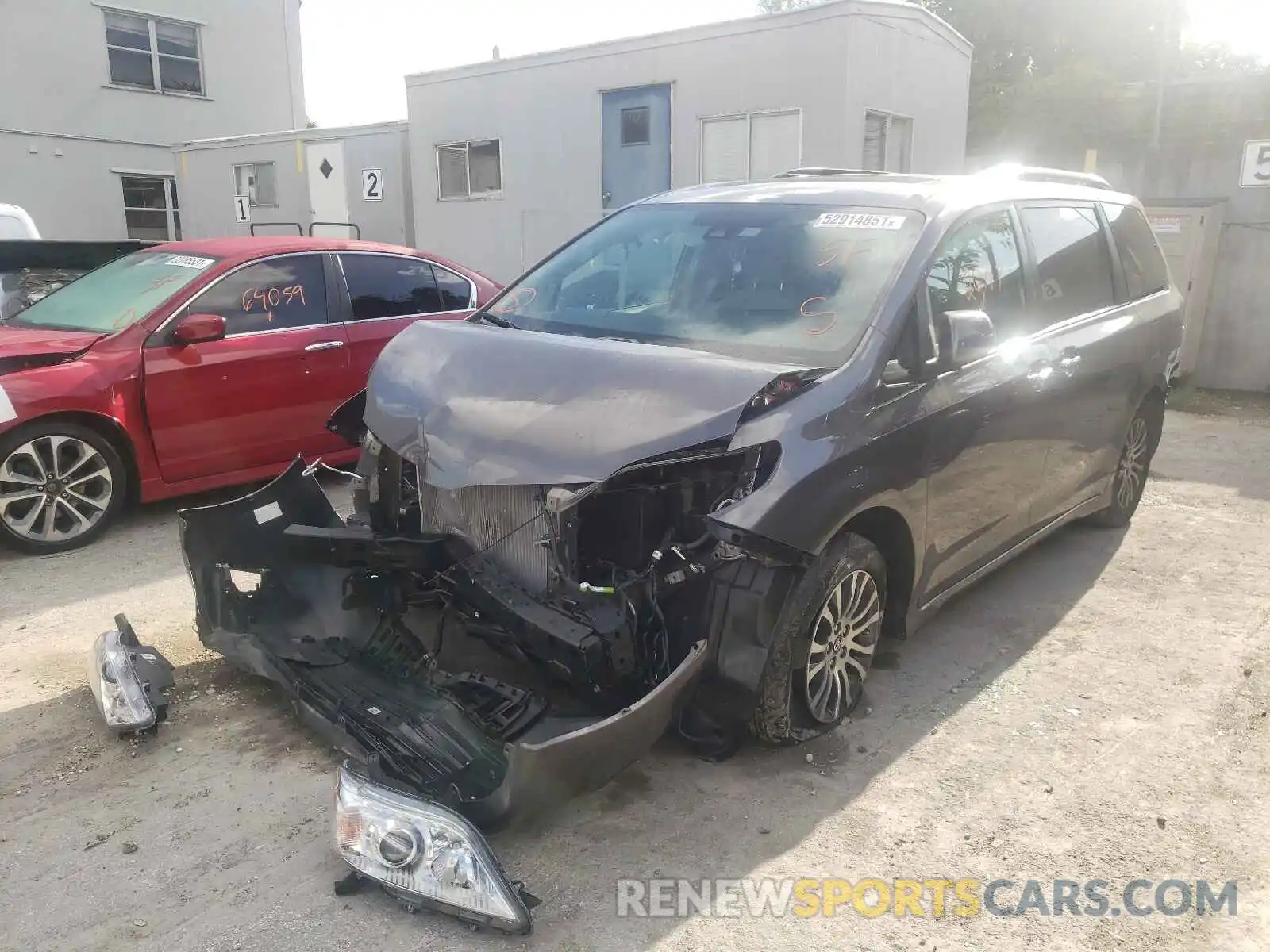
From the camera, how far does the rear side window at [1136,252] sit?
5316 millimetres

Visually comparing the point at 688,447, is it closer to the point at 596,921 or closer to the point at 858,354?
the point at 858,354

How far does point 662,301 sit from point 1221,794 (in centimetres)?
263

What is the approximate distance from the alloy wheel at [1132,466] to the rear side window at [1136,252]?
0.75 meters

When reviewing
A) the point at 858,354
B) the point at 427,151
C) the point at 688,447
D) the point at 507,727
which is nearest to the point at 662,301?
the point at 858,354

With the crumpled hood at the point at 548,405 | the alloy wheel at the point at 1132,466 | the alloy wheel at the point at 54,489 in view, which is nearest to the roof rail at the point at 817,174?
the crumpled hood at the point at 548,405

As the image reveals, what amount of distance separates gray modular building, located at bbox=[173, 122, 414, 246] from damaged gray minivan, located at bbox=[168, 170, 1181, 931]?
10.1 metres

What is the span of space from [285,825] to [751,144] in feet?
29.0

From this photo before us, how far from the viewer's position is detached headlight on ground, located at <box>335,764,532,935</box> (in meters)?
2.52

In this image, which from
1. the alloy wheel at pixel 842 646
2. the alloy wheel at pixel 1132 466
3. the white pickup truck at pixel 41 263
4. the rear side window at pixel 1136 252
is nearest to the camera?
the alloy wheel at pixel 842 646

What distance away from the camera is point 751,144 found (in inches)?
405

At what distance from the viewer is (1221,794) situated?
10.9 feet

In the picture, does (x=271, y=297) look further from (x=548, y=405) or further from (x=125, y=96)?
(x=125, y=96)

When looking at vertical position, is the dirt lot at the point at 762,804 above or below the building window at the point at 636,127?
below

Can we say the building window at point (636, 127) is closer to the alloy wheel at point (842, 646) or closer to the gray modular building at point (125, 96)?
the alloy wheel at point (842, 646)
